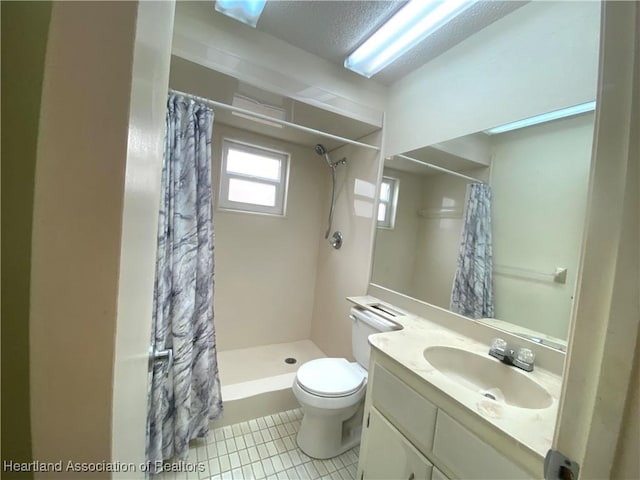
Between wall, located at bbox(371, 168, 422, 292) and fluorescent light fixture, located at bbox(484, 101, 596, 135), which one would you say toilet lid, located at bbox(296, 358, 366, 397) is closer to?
wall, located at bbox(371, 168, 422, 292)

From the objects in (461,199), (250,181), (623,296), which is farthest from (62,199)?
(250,181)

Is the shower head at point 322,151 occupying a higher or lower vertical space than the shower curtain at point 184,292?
higher

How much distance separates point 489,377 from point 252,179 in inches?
86.4

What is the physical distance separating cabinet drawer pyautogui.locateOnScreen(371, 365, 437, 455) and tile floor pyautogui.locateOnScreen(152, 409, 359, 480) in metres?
0.70

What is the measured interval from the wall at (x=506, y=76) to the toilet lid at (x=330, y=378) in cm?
154

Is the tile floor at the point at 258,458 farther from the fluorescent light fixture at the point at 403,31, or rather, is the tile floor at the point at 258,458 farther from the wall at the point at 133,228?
the fluorescent light fixture at the point at 403,31

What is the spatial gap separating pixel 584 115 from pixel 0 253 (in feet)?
5.28

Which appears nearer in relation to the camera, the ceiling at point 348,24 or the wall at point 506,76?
the wall at point 506,76

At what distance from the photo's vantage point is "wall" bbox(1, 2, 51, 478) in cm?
23

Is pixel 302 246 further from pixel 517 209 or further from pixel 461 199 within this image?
pixel 517 209

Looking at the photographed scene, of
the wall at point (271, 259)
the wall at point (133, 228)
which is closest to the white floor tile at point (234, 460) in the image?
the wall at point (271, 259)

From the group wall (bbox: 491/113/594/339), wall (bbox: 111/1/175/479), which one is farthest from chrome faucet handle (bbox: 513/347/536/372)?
wall (bbox: 111/1/175/479)

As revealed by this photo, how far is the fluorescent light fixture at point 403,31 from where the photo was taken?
1139mm

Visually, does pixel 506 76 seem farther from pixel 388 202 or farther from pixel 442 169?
pixel 388 202
